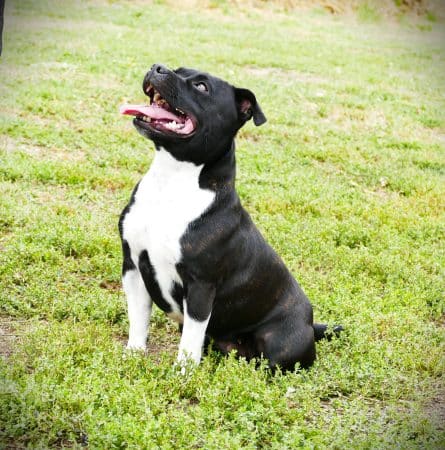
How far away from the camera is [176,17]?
759 inches

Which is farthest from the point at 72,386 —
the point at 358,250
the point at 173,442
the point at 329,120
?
the point at 329,120

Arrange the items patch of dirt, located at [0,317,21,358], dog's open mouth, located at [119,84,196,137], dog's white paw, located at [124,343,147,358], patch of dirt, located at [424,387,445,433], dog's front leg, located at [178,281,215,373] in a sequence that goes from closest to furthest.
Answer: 1. patch of dirt, located at [424,387,445,433]
2. dog's open mouth, located at [119,84,196,137]
3. dog's front leg, located at [178,281,215,373]
4. dog's white paw, located at [124,343,147,358]
5. patch of dirt, located at [0,317,21,358]

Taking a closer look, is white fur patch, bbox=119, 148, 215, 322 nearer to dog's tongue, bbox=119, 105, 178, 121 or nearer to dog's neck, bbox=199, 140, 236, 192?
dog's neck, bbox=199, 140, 236, 192

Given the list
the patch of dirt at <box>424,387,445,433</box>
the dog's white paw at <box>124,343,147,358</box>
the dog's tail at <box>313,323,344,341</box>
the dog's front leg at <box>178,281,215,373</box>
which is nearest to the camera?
the patch of dirt at <box>424,387,445,433</box>

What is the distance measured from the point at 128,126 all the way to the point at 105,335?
518 centimetres

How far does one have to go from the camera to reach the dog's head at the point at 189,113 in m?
3.91

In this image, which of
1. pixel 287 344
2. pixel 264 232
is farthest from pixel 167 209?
pixel 264 232

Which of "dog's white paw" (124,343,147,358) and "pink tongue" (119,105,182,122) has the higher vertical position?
"pink tongue" (119,105,182,122)

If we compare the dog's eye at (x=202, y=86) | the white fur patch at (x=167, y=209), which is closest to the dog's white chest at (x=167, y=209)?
the white fur patch at (x=167, y=209)

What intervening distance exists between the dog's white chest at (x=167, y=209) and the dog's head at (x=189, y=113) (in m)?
0.09

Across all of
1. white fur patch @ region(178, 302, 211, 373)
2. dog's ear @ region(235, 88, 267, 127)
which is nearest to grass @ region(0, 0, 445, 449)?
white fur patch @ region(178, 302, 211, 373)

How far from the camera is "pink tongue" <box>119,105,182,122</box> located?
3.96 m

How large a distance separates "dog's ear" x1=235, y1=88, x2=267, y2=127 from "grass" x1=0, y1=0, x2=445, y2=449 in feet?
3.69

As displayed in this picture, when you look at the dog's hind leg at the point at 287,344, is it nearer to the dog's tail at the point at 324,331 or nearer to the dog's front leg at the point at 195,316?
the dog's tail at the point at 324,331
